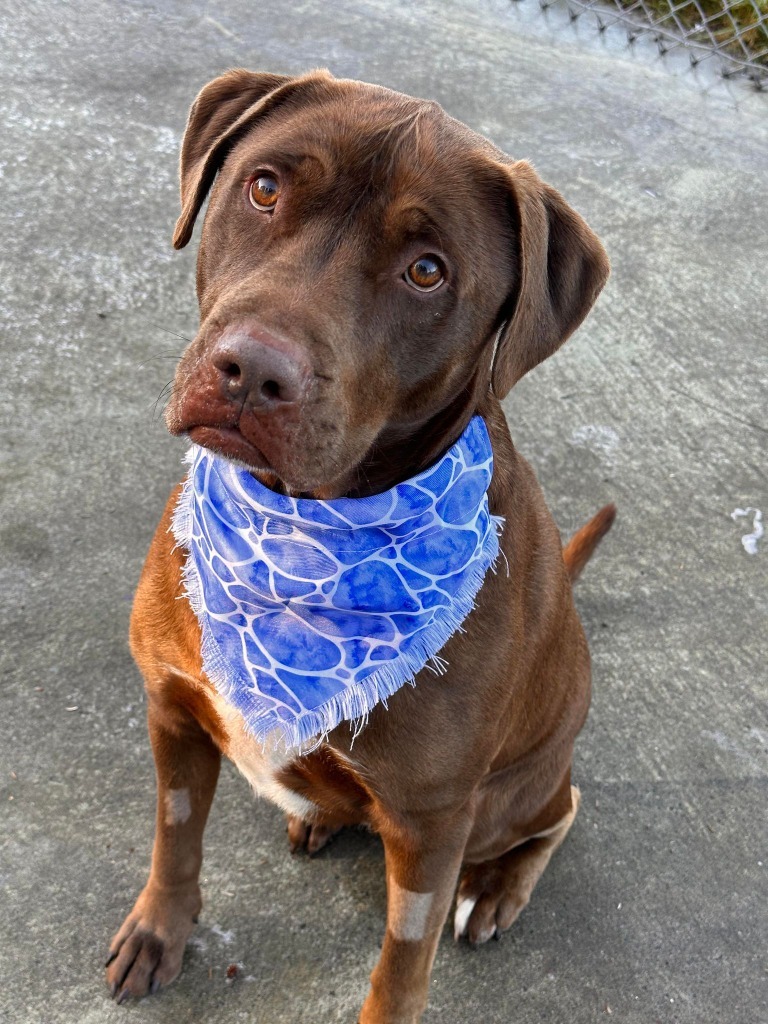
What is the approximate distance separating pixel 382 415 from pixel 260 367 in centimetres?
35

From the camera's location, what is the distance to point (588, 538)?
3.00m

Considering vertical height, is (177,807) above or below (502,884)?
above

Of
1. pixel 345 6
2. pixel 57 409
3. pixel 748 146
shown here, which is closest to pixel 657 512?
pixel 57 409

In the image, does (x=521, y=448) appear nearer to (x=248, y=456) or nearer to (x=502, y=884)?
(x=502, y=884)

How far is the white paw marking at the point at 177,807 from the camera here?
2375 millimetres

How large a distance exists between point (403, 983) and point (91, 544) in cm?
164

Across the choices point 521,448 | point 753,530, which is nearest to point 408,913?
point 521,448

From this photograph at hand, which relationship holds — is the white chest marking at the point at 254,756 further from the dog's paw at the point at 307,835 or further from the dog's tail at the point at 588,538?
the dog's tail at the point at 588,538

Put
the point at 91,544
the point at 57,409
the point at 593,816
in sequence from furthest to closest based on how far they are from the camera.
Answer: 1. the point at 57,409
2. the point at 91,544
3. the point at 593,816

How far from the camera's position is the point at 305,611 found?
2.14 metres

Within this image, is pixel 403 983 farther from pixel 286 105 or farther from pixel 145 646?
pixel 286 105

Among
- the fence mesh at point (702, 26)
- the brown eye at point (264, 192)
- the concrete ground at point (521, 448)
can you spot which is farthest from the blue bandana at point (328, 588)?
the fence mesh at point (702, 26)

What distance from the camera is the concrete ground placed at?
101 inches

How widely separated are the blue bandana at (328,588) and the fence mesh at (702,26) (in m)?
5.50
